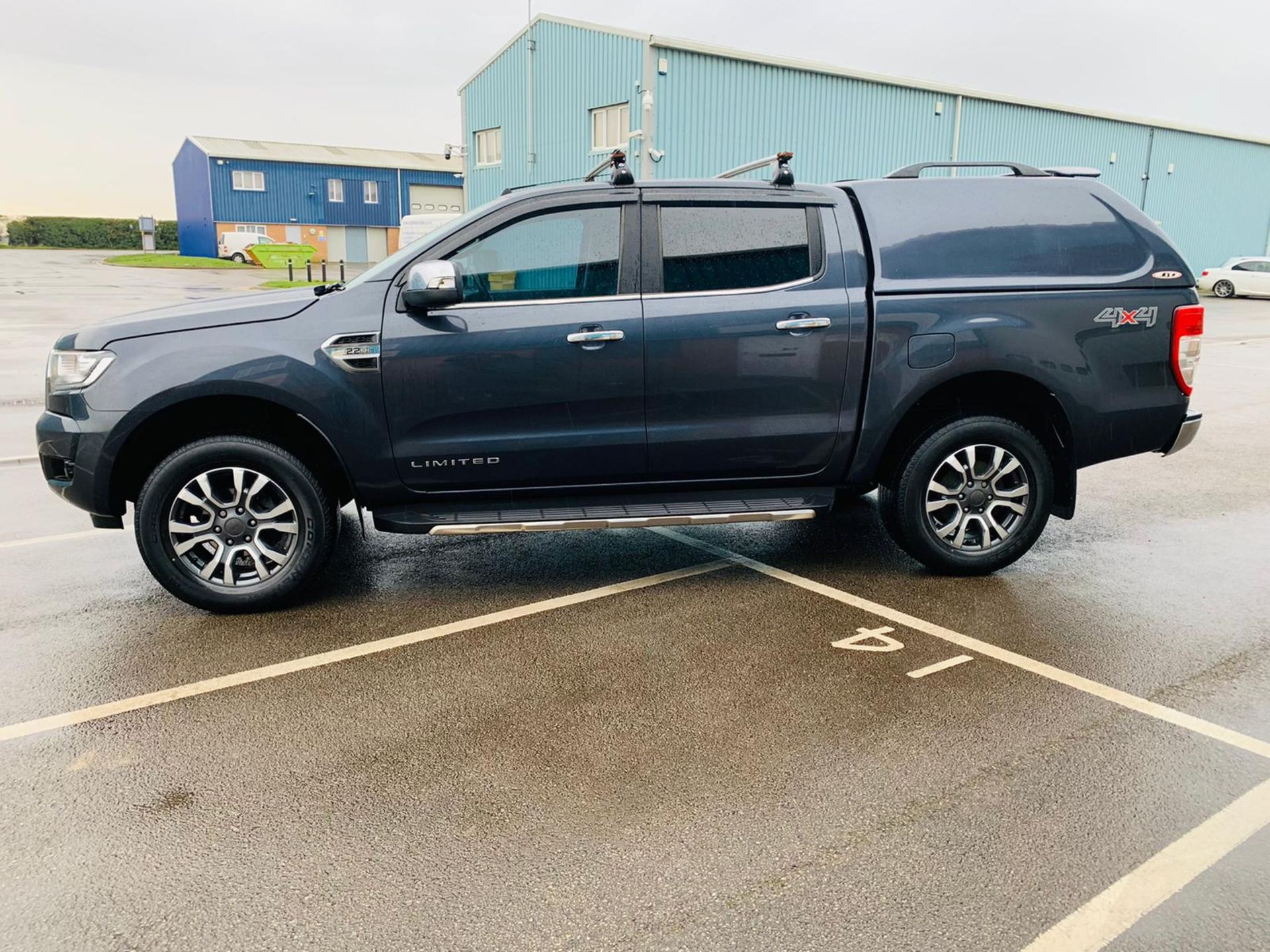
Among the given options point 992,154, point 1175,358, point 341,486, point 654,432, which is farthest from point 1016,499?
point 992,154

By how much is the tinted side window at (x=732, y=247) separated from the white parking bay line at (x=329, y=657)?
4.97 ft

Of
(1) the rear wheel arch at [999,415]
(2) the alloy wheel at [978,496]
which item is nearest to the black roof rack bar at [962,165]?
(1) the rear wheel arch at [999,415]

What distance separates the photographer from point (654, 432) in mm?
4871

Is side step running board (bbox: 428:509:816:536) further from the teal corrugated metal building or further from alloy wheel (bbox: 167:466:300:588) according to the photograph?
the teal corrugated metal building

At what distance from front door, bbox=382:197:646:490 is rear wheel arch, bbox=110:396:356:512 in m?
0.46

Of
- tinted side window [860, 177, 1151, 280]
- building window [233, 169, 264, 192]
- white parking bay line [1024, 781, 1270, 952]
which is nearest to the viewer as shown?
white parking bay line [1024, 781, 1270, 952]

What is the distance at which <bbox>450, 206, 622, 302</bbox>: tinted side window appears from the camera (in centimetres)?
476

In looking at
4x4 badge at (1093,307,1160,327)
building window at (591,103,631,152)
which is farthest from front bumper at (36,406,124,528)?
building window at (591,103,631,152)

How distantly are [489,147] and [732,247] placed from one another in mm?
26820

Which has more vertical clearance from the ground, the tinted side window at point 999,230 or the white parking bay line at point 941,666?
the tinted side window at point 999,230

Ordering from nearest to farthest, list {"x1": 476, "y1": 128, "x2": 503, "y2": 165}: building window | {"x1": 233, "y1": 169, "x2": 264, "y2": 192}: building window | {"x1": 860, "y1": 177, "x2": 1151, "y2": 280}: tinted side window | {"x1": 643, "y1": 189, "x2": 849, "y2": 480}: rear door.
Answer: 1. {"x1": 643, "y1": 189, "x2": 849, "y2": 480}: rear door
2. {"x1": 860, "y1": 177, "x2": 1151, "y2": 280}: tinted side window
3. {"x1": 476, "y1": 128, "x2": 503, "y2": 165}: building window
4. {"x1": 233, "y1": 169, "x2": 264, "y2": 192}: building window

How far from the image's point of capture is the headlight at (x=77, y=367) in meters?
4.54

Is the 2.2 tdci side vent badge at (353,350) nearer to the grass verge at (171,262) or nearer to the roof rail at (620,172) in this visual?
the roof rail at (620,172)

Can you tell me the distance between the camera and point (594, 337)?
471cm
